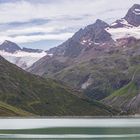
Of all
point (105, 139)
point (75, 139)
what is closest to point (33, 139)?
point (75, 139)

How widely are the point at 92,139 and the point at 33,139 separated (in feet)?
57.0

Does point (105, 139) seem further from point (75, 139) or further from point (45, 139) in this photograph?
point (45, 139)

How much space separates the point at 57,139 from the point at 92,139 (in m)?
10.4

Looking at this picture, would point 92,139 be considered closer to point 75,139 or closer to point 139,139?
point 75,139

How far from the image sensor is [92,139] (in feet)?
436

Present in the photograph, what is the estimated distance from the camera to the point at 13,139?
5138 inches

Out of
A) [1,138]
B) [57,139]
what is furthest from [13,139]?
[57,139]

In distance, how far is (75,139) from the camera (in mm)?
131125

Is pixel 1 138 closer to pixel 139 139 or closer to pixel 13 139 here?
pixel 13 139

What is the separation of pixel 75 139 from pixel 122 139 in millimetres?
13782

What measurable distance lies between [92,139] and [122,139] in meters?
8.78

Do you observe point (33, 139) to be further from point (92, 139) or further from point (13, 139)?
point (92, 139)

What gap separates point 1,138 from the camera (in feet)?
430

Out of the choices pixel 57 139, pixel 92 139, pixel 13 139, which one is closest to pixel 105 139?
pixel 92 139
